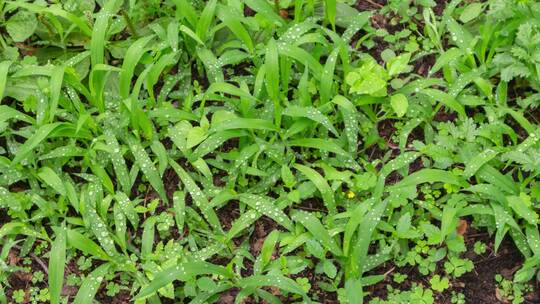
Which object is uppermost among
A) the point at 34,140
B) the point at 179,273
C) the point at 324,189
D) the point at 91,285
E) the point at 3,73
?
the point at 3,73

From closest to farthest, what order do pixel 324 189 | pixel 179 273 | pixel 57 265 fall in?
pixel 179 273, pixel 57 265, pixel 324 189

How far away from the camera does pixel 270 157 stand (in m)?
3.10

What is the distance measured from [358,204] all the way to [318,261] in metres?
0.30

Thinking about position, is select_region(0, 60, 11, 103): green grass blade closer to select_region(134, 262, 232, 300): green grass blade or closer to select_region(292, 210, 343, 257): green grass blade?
select_region(134, 262, 232, 300): green grass blade

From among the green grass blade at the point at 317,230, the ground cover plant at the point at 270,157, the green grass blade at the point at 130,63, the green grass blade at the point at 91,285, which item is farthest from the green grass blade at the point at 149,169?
the green grass blade at the point at 317,230

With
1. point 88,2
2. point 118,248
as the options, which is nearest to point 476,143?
point 118,248

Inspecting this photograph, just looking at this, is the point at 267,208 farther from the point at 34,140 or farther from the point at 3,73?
the point at 3,73

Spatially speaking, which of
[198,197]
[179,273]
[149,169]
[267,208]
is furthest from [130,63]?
[179,273]

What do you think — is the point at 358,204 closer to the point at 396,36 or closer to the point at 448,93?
the point at 448,93

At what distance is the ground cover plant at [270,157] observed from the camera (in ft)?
9.51

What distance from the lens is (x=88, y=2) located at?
3.56m

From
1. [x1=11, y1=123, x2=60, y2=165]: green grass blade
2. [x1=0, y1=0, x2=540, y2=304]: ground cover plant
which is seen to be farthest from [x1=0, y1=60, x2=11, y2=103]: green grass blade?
[x1=11, y1=123, x2=60, y2=165]: green grass blade

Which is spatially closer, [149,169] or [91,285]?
[91,285]

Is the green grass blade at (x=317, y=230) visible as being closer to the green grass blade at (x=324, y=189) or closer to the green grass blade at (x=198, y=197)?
the green grass blade at (x=324, y=189)
